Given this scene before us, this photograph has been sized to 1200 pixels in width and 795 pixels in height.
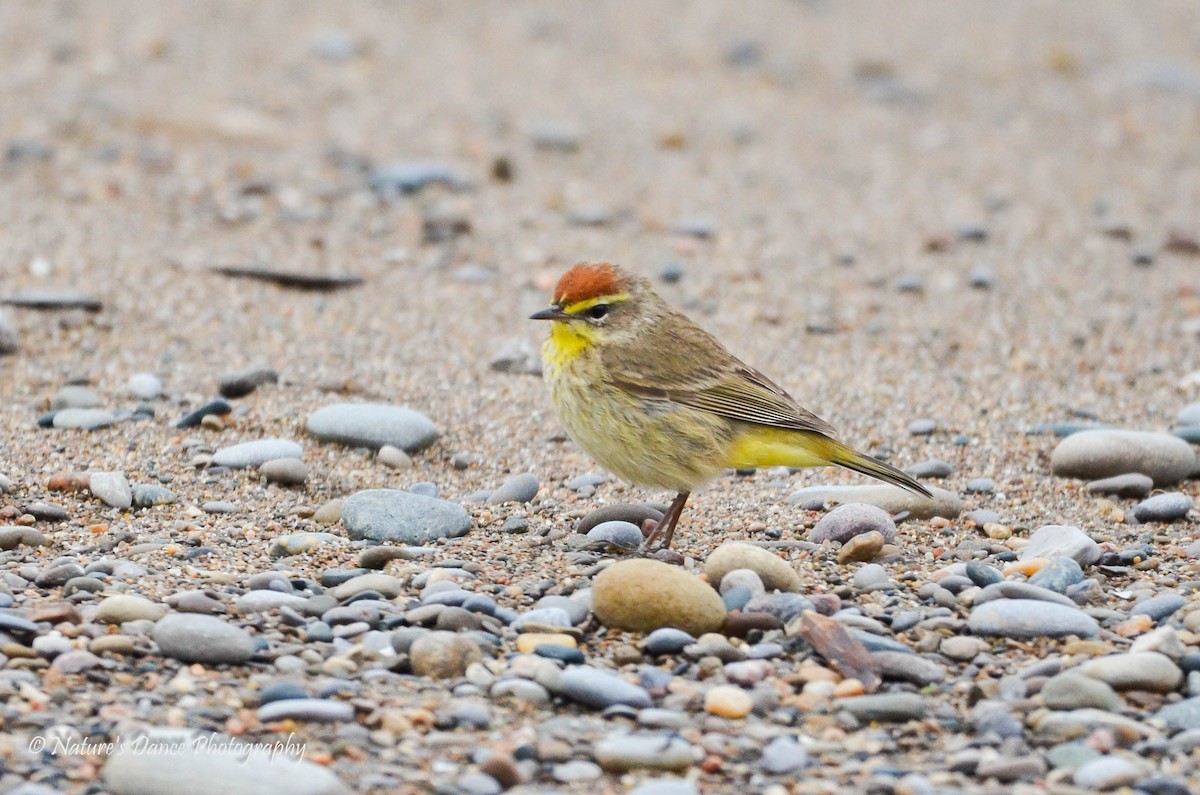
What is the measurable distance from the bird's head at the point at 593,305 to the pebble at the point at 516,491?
0.72 meters

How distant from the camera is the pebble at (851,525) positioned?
6.10 metres

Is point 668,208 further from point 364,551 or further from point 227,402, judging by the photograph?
point 364,551

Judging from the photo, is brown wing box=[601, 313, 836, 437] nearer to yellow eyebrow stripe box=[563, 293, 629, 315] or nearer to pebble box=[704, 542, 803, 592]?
yellow eyebrow stripe box=[563, 293, 629, 315]

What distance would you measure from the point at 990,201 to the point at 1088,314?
2.40 meters

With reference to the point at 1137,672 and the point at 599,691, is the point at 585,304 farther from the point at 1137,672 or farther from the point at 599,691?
the point at 1137,672

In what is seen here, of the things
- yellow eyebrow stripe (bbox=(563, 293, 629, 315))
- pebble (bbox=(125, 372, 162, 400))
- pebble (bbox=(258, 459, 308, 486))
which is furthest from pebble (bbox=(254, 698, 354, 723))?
pebble (bbox=(125, 372, 162, 400))

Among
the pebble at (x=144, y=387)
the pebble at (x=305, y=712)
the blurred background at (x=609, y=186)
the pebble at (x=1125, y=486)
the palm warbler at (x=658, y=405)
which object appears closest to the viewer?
the pebble at (x=305, y=712)

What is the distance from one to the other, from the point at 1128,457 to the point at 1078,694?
2.79 m

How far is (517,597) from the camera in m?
5.39

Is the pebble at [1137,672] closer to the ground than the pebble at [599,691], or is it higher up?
higher up

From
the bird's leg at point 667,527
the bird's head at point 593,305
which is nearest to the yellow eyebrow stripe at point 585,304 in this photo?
the bird's head at point 593,305

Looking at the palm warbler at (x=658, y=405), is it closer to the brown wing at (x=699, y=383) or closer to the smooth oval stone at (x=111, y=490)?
the brown wing at (x=699, y=383)

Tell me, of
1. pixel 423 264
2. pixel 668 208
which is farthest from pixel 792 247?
pixel 423 264

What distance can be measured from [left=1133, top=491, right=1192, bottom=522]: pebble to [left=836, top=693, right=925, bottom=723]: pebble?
2493mm
